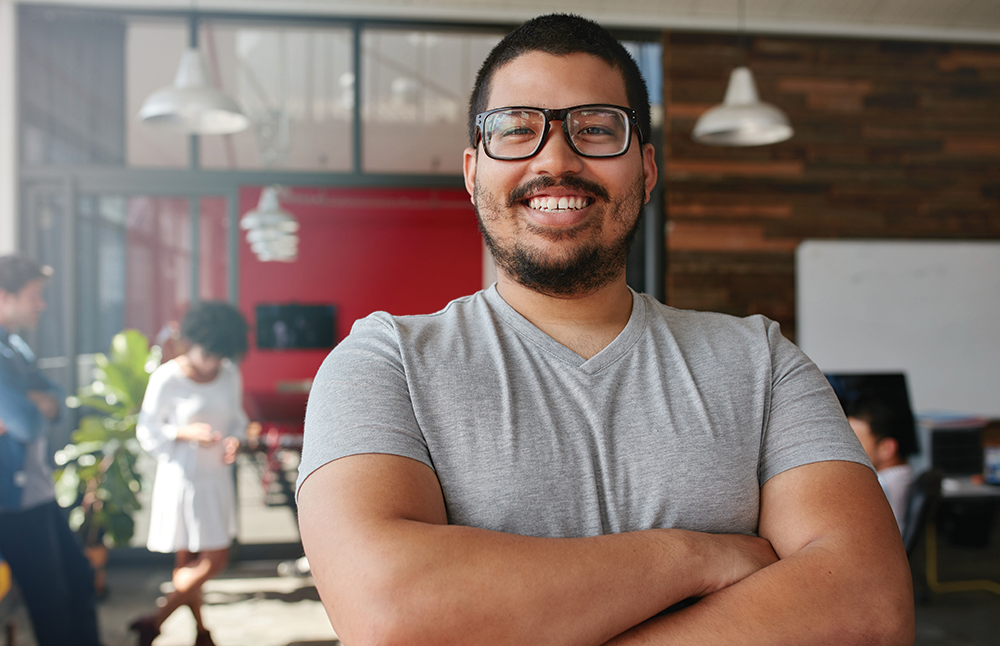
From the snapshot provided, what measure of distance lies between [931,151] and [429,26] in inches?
141

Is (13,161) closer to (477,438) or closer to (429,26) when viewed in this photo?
(429,26)

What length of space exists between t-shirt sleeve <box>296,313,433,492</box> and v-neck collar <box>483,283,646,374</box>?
0.61 feet

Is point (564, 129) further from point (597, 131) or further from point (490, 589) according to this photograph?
point (490, 589)

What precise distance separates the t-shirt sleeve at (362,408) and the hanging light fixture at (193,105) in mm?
2347

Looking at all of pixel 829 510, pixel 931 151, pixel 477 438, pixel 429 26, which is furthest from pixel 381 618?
pixel 931 151

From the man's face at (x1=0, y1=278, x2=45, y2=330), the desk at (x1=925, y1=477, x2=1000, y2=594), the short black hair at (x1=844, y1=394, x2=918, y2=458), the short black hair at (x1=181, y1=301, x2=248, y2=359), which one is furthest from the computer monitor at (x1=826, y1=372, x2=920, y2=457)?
the man's face at (x1=0, y1=278, x2=45, y2=330)

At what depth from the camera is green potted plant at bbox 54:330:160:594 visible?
3844 millimetres

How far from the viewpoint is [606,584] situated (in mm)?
834

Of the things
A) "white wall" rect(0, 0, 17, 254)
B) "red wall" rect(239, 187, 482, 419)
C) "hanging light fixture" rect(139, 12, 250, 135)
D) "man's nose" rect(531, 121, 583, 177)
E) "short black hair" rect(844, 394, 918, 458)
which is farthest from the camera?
"red wall" rect(239, 187, 482, 419)

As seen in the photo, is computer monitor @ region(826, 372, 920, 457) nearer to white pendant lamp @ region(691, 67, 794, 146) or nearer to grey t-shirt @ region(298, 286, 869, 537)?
white pendant lamp @ region(691, 67, 794, 146)

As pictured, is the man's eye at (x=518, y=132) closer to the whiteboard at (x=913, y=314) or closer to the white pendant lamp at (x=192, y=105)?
the white pendant lamp at (x=192, y=105)

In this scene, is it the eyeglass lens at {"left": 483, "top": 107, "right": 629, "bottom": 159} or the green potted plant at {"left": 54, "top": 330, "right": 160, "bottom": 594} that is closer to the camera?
the eyeglass lens at {"left": 483, "top": 107, "right": 629, "bottom": 159}

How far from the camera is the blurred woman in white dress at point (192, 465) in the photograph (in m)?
3.19

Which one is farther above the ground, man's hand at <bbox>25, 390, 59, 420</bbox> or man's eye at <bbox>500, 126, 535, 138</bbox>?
man's eye at <bbox>500, 126, 535, 138</bbox>
